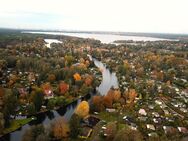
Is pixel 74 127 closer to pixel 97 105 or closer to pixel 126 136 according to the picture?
pixel 126 136

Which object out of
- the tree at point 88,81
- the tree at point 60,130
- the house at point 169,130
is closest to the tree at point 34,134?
the tree at point 60,130

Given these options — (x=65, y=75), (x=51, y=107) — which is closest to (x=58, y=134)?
(x=51, y=107)

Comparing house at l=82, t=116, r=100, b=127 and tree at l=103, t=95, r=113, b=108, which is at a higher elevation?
tree at l=103, t=95, r=113, b=108

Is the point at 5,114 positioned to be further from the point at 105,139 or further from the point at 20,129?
the point at 105,139

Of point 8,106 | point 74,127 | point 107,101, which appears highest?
point 8,106

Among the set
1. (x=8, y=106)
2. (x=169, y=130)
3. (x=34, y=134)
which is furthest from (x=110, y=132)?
(x=8, y=106)

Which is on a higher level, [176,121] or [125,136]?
[125,136]

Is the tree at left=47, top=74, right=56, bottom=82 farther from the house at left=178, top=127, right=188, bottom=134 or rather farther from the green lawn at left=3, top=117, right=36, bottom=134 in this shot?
the house at left=178, top=127, right=188, bottom=134

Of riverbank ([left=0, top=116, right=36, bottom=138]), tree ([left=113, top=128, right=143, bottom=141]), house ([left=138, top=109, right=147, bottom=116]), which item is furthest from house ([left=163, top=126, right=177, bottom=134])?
riverbank ([left=0, top=116, right=36, bottom=138])

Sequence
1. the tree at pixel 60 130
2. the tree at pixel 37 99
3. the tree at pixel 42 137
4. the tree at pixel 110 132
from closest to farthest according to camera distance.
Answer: the tree at pixel 42 137 < the tree at pixel 60 130 < the tree at pixel 110 132 < the tree at pixel 37 99

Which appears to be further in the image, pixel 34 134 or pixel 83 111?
pixel 83 111

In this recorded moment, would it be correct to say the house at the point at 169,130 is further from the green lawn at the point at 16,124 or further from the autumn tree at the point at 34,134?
the green lawn at the point at 16,124
